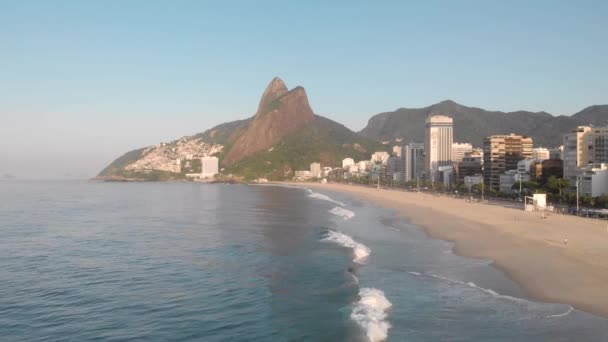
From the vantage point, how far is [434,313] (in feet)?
48.3

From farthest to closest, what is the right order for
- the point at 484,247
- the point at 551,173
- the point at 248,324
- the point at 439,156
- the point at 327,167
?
the point at 327,167, the point at 439,156, the point at 551,173, the point at 484,247, the point at 248,324

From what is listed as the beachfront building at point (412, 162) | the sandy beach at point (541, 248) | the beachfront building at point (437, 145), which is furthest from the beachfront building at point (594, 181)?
the beachfront building at point (412, 162)

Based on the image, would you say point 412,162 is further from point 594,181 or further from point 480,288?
point 480,288

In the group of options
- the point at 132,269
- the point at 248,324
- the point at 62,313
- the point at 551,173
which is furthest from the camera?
the point at 551,173

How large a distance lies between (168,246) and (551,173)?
64.0 meters

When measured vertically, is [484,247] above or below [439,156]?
below

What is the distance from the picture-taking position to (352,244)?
28.6m

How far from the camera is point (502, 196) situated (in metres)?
68.2

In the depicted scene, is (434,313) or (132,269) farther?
(132,269)

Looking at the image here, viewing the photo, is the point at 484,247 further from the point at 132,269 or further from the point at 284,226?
the point at 132,269

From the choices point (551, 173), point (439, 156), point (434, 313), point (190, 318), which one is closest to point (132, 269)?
point (190, 318)

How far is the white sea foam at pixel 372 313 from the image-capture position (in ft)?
43.1

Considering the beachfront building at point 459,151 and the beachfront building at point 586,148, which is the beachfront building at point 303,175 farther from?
the beachfront building at point 586,148

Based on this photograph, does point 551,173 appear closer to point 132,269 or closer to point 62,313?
point 132,269
